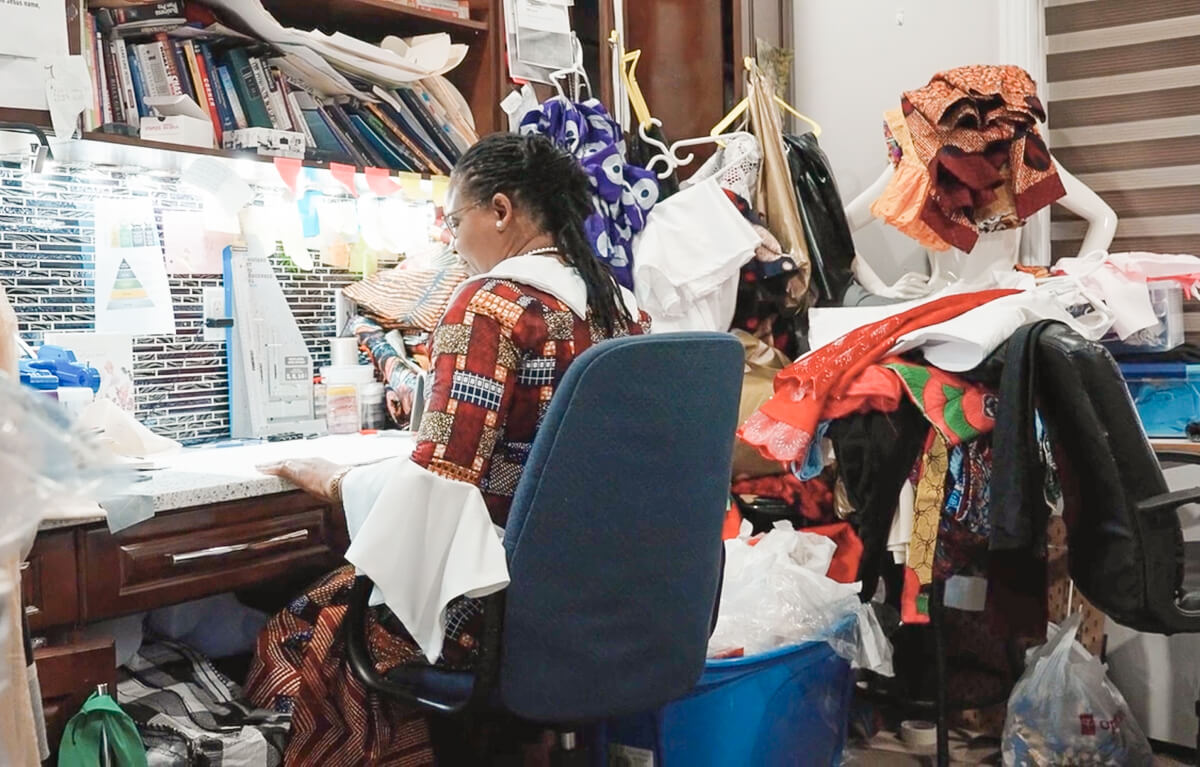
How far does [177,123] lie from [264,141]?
0.17 metres

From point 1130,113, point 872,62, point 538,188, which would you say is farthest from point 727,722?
point 872,62

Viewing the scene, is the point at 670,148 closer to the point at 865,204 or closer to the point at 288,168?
the point at 865,204

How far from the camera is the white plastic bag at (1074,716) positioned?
2.29m

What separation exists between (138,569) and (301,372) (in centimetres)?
85

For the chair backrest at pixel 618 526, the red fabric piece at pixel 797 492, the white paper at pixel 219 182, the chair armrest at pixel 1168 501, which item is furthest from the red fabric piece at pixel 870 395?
the white paper at pixel 219 182

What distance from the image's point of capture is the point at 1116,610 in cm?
198

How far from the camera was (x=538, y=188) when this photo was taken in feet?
5.82

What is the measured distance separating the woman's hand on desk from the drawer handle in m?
0.08

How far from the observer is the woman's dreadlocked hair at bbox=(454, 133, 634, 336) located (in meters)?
1.75

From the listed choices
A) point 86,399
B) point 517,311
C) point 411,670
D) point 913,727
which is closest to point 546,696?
point 411,670

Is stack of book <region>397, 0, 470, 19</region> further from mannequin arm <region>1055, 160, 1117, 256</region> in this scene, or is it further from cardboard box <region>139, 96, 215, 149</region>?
mannequin arm <region>1055, 160, 1117, 256</region>

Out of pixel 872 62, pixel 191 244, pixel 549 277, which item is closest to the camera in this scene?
pixel 549 277

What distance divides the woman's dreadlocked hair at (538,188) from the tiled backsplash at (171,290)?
81cm

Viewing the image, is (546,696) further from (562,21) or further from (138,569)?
(562,21)
